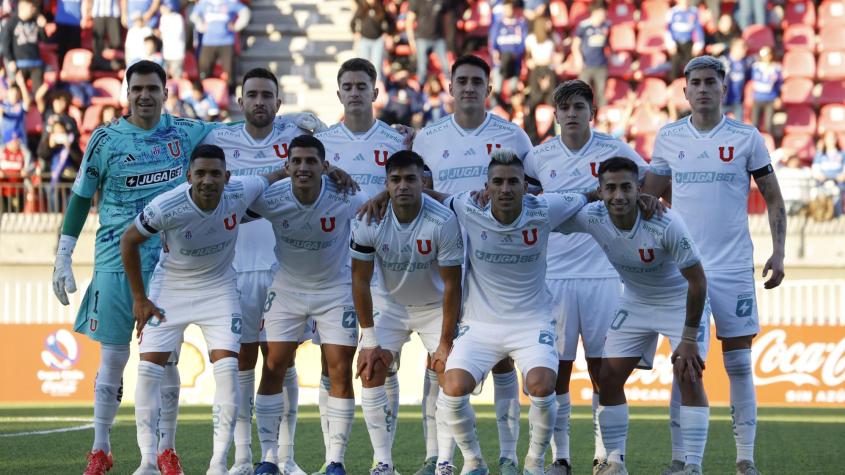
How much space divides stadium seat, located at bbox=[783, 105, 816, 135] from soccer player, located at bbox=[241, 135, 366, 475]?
1389cm

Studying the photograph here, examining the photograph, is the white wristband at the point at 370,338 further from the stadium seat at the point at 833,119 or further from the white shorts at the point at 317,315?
the stadium seat at the point at 833,119

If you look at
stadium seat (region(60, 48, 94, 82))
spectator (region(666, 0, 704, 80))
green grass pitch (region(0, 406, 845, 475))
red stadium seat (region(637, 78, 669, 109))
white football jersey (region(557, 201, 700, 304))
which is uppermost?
spectator (region(666, 0, 704, 80))

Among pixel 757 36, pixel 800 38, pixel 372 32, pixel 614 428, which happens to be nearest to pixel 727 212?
pixel 614 428

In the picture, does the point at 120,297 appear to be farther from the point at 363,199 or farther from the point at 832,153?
the point at 832,153

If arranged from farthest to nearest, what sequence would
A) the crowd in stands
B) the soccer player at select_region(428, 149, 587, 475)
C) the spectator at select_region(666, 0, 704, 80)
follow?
1. the spectator at select_region(666, 0, 704, 80)
2. the crowd in stands
3. the soccer player at select_region(428, 149, 587, 475)

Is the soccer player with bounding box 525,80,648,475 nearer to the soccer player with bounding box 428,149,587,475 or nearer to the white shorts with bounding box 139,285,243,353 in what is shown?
the soccer player with bounding box 428,149,587,475

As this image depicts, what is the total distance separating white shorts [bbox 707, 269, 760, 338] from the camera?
820 centimetres

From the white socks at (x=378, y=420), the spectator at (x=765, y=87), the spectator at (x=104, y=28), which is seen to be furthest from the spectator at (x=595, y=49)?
the white socks at (x=378, y=420)

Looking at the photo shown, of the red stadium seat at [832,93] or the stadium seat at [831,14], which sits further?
the stadium seat at [831,14]

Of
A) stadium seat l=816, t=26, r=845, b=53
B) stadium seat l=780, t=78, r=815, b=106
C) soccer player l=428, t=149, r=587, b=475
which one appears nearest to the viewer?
soccer player l=428, t=149, r=587, b=475

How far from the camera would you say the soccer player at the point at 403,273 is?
7.88m

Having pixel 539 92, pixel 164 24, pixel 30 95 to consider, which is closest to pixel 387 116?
pixel 539 92

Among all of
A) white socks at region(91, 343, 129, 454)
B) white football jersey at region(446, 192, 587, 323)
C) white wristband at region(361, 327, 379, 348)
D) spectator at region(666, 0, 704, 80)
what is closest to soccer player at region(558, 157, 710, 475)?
white football jersey at region(446, 192, 587, 323)

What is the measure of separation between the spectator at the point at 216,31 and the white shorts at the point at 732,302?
45.2ft
